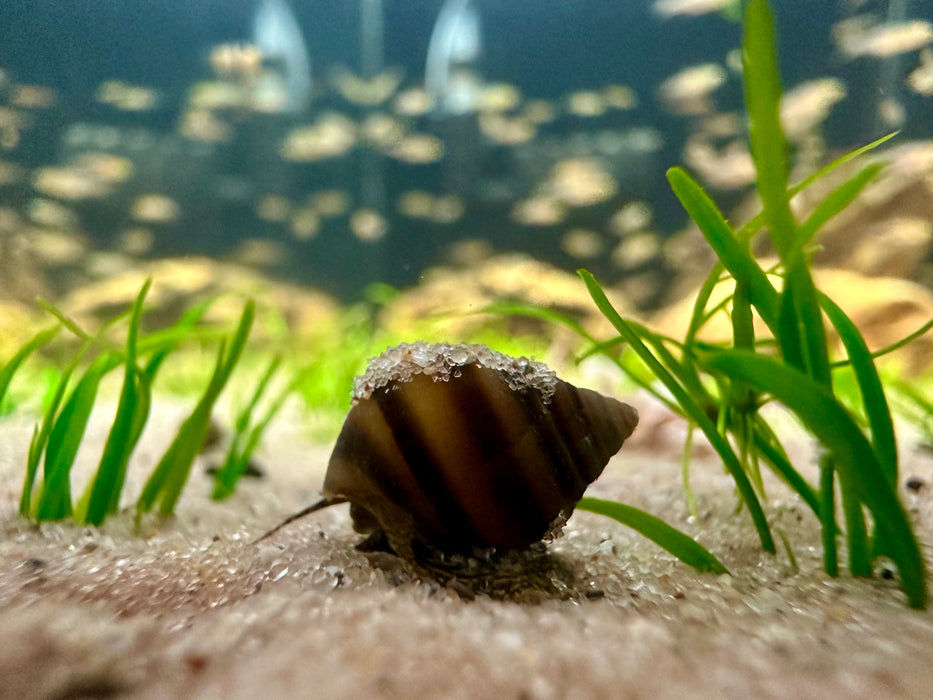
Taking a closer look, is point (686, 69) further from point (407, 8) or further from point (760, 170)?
point (760, 170)

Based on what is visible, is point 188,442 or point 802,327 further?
point 188,442

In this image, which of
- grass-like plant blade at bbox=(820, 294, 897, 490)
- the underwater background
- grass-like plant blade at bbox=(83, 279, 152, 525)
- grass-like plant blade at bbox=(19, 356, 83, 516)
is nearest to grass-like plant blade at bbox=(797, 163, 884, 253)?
grass-like plant blade at bbox=(820, 294, 897, 490)

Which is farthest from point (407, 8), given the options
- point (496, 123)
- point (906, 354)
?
point (906, 354)

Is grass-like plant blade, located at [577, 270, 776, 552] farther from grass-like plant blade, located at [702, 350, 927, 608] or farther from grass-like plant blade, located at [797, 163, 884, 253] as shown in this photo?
grass-like plant blade, located at [797, 163, 884, 253]

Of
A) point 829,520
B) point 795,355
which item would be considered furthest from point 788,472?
point 795,355

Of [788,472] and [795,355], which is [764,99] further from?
[788,472]
